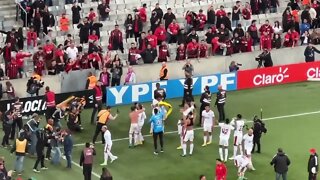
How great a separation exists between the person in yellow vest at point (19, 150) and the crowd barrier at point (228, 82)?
8.15 metres

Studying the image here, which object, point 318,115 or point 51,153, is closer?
point 51,153

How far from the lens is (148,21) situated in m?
43.1

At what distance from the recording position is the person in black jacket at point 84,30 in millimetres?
40406

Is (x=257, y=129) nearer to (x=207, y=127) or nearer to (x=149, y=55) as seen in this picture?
(x=207, y=127)

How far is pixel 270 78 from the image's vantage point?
4100cm

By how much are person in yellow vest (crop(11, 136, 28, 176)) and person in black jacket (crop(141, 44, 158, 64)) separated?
11.2 meters

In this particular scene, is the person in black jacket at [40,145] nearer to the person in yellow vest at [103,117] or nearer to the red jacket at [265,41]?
the person in yellow vest at [103,117]

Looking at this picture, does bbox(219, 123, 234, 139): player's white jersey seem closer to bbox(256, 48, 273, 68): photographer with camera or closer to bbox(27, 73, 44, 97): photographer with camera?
bbox(27, 73, 44, 97): photographer with camera

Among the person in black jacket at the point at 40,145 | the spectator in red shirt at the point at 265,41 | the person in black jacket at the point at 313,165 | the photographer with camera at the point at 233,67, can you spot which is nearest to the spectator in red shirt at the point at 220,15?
the spectator in red shirt at the point at 265,41

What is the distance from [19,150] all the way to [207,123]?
6934 millimetres

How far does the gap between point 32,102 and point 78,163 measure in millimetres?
5234

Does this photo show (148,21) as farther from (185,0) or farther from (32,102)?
(32,102)

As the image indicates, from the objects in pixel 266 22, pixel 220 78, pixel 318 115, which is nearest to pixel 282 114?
pixel 318 115

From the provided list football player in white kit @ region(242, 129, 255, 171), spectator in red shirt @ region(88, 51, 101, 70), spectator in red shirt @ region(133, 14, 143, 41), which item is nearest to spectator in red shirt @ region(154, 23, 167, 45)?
spectator in red shirt @ region(133, 14, 143, 41)
